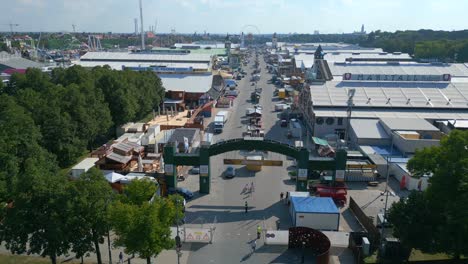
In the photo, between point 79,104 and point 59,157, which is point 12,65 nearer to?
point 79,104

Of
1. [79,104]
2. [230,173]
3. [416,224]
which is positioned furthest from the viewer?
[79,104]

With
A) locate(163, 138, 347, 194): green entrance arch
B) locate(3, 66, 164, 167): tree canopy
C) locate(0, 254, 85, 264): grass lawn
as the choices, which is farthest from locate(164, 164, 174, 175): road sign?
locate(0, 254, 85, 264): grass lawn

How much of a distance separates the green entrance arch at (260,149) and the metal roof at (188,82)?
36547 millimetres

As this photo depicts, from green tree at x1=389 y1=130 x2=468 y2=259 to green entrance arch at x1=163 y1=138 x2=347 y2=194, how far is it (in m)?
8.34

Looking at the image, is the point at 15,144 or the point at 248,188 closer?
the point at 15,144

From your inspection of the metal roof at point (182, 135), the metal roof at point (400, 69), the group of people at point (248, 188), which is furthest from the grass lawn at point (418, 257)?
the metal roof at point (400, 69)

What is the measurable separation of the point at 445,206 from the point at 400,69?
57860 mm

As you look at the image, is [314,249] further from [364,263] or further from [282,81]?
[282,81]

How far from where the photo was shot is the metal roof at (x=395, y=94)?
47.8 metres

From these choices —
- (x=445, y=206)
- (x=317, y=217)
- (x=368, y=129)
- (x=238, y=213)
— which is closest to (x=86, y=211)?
(x=238, y=213)

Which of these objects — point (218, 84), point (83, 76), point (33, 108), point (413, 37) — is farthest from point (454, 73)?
point (413, 37)

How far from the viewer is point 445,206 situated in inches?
741

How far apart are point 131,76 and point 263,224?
32.4 m

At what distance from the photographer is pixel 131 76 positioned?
166ft
